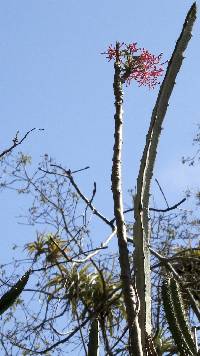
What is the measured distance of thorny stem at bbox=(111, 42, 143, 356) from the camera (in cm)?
208

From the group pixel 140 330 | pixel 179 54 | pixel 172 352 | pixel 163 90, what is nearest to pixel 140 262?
pixel 140 330

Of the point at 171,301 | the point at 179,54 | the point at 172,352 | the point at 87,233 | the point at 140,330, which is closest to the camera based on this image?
the point at 140,330

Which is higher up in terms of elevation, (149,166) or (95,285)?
(95,285)

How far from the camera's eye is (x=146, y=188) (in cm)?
237

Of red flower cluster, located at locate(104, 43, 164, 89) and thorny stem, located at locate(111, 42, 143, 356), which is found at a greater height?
red flower cluster, located at locate(104, 43, 164, 89)

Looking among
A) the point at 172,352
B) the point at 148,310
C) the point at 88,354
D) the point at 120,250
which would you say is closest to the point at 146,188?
the point at 120,250

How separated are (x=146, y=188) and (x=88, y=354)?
0.72m

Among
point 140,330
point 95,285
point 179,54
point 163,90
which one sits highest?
point 95,285

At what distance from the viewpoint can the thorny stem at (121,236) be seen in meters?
2.08

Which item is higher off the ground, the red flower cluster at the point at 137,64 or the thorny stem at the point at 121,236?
the red flower cluster at the point at 137,64

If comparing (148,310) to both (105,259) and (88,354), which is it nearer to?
(88,354)

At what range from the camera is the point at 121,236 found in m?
2.44

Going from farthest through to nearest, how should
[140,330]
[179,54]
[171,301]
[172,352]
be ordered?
1. [172,352]
2. [171,301]
3. [179,54]
4. [140,330]

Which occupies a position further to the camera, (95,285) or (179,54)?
(95,285)
